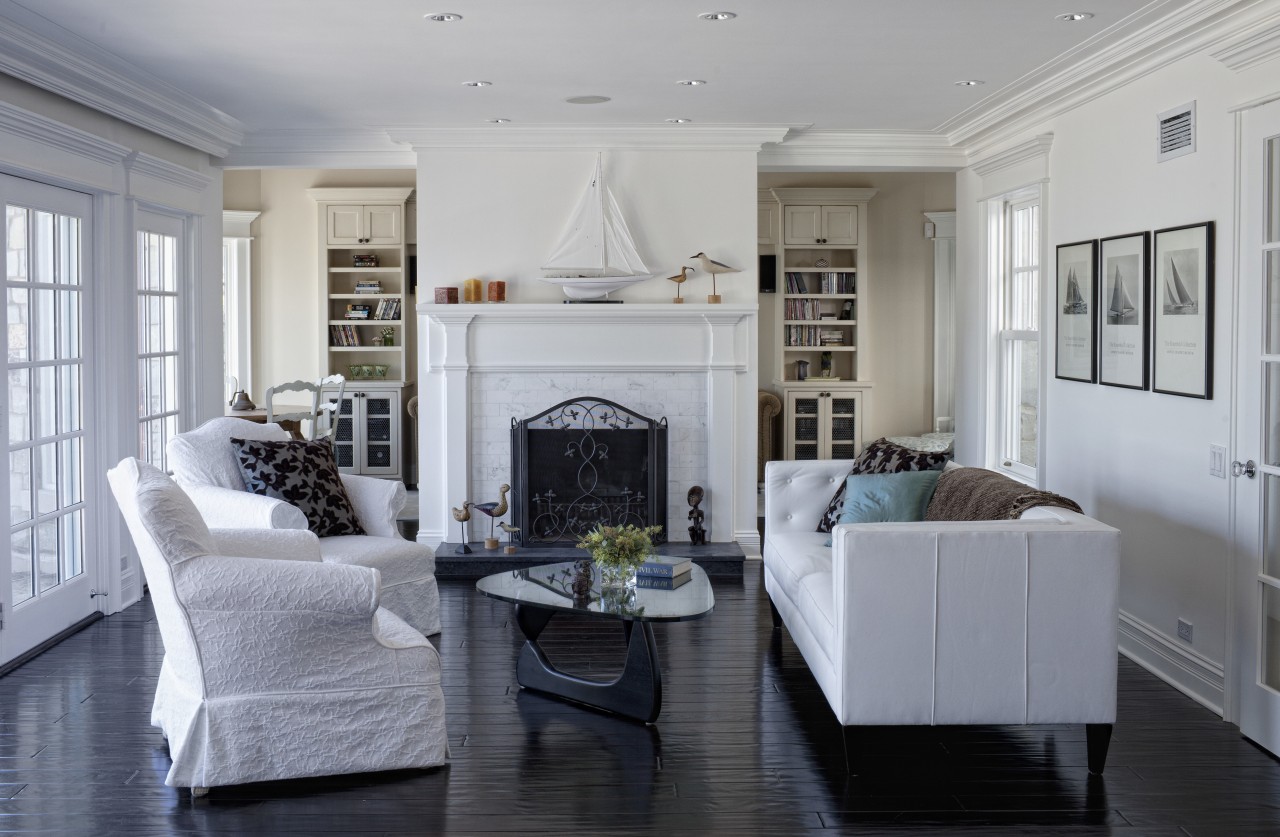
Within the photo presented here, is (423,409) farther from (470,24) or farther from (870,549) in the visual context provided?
(870,549)

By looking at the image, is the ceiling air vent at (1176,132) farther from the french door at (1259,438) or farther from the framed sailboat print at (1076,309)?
the framed sailboat print at (1076,309)

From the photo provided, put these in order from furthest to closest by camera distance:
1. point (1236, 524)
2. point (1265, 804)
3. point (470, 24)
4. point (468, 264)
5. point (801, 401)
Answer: point (801, 401) < point (468, 264) < point (470, 24) < point (1236, 524) < point (1265, 804)

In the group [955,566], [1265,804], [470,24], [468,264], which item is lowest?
[1265,804]

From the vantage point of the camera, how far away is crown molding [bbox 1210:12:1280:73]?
11.4 ft

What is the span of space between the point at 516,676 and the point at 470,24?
245 cm

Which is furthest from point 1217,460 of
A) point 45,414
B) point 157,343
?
point 157,343

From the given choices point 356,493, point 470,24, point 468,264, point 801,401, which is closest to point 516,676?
point 356,493

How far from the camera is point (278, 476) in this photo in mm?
4773

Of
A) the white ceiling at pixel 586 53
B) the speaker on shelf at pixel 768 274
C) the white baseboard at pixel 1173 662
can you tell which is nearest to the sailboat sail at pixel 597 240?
the white ceiling at pixel 586 53

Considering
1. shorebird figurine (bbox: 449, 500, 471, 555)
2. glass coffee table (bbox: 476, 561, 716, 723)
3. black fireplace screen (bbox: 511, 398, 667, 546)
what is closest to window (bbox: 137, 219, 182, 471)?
shorebird figurine (bbox: 449, 500, 471, 555)

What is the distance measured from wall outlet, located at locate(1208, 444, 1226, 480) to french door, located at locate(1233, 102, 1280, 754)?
0.10 meters

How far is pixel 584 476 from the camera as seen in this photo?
6.38 metres

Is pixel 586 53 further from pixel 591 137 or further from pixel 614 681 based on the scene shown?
pixel 614 681

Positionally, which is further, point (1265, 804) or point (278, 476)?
point (278, 476)
